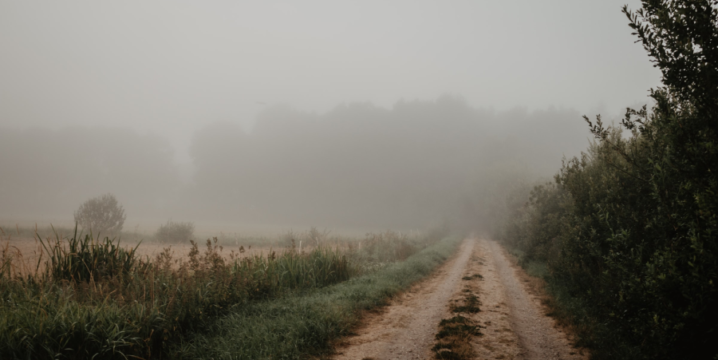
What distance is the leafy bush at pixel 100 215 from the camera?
25844 mm

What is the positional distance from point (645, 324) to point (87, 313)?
8.37 meters

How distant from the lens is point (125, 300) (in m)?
6.43

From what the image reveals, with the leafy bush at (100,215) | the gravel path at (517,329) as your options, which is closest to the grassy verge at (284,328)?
the gravel path at (517,329)

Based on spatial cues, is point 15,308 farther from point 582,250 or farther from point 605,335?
point 582,250

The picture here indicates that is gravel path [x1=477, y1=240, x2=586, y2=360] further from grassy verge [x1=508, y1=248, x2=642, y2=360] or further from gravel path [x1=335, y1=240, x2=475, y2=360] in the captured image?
gravel path [x1=335, y1=240, x2=475, y2=360]

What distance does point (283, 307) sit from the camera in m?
7.68

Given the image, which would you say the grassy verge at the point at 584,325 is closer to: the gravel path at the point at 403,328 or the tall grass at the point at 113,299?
the gravel path at the point at 403,328

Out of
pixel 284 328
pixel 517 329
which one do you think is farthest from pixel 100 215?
pixel 517 329

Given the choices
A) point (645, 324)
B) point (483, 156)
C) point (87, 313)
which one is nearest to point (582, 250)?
point (645, 324)

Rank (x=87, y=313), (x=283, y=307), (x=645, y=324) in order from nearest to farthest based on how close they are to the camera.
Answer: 1. (x=645, y=324)
2. (x=87, y=313)
3. (x=283, y=307)

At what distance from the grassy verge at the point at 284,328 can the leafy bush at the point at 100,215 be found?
26.6m

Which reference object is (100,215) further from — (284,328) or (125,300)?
(284,328)

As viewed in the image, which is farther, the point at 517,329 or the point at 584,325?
the point at 517,329

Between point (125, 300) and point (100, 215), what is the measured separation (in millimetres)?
26696
